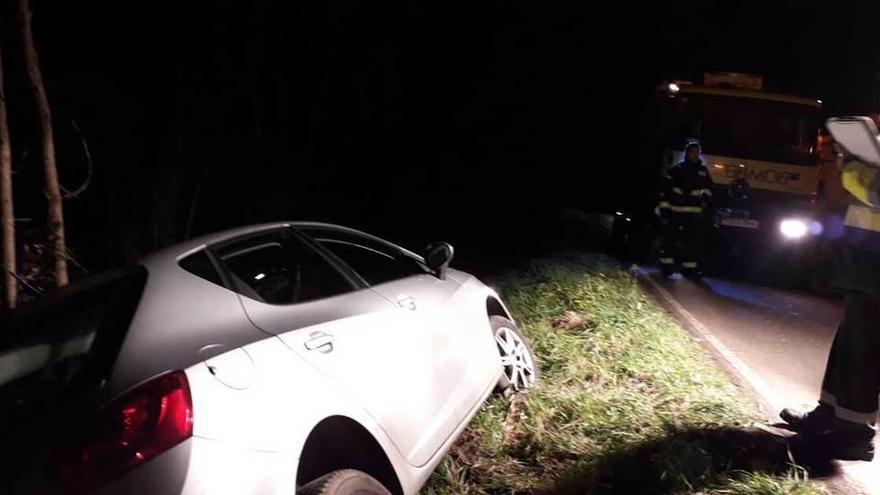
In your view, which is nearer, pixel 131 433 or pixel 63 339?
pixel 131 433

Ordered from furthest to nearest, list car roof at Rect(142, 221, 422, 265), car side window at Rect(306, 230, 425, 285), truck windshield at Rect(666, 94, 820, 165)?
truck windshield at Rect(666, 94, 820, 165), car side window at Rect(306, 230, 425, 285), car roof at Rect(142, 221, 422, 265)

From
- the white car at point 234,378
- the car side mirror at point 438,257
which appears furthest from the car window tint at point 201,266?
the car side mirror at point 438,257

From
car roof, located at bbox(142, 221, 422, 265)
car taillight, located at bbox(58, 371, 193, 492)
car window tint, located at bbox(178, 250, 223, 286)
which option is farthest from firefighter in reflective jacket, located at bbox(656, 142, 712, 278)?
car taillight, located at bbox(58, 371, 193, 492)

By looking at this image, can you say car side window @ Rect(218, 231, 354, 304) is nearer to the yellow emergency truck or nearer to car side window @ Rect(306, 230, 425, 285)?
car side window @ Rect(306, 230, 425, 285)

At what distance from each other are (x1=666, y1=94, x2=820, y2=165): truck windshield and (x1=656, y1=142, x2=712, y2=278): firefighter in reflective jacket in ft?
4.01

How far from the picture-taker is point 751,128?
34.7 ft

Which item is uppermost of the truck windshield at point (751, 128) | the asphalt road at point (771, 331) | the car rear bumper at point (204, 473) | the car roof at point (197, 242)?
the truck windshield at point (751, 128)

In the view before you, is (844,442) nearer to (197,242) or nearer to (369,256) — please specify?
(369,256)

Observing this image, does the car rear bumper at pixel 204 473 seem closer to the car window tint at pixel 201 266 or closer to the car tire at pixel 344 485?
the car tire at pixel 344 485

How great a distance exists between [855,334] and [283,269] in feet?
9.87

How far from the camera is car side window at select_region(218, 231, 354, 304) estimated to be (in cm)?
356

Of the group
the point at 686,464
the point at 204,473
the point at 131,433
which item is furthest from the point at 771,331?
the point at 131,433

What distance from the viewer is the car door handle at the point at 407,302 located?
12.2ft

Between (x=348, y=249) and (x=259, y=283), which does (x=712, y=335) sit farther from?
(x=259, y=283)
